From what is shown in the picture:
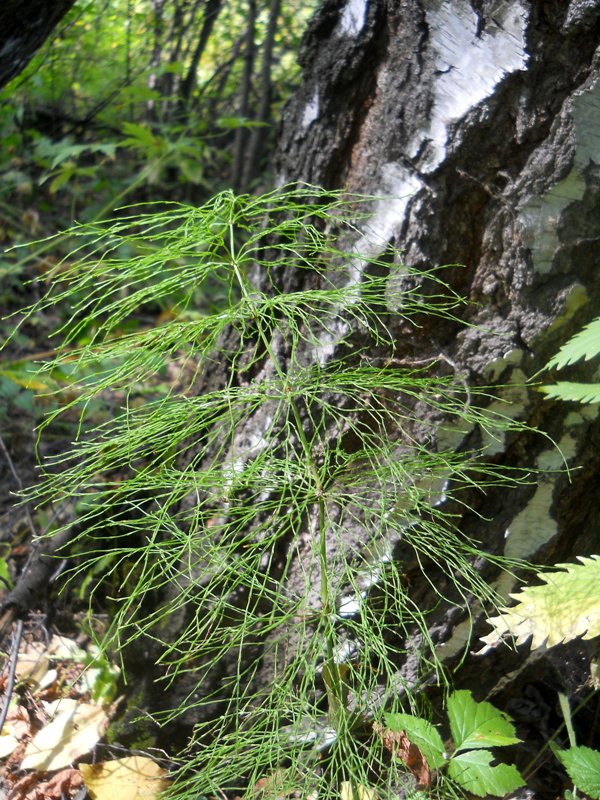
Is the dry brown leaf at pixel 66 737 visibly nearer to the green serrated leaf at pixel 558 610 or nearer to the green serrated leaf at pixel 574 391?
the green serrated leaf at pixel 558 610

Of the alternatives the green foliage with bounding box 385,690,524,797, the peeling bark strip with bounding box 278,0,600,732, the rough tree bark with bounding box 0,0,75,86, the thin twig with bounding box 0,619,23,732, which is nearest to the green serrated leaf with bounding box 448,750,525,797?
the green foliage with bounding box 385,690,524,797

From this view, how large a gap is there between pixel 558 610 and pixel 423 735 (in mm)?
415

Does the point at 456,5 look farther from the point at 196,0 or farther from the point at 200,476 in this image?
the point at 196,0

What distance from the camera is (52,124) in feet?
12.6

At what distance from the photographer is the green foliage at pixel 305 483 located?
1321 millimetres

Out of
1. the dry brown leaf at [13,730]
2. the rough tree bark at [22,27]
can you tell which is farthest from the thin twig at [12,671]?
the rough tree bark at [22,27]

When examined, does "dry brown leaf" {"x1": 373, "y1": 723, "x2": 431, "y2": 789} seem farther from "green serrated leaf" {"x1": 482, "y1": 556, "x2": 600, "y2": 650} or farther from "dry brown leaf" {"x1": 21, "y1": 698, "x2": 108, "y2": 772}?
"dry brown leaf" {"x1": 21, "y1": 698, "x2": 108, "y2": 772}

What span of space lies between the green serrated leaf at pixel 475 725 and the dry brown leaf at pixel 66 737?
0.91m

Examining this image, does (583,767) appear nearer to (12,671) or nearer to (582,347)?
(582,347)

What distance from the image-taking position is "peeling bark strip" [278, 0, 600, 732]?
1423 mm

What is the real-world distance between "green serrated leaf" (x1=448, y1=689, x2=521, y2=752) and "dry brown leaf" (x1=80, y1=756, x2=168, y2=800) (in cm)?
70

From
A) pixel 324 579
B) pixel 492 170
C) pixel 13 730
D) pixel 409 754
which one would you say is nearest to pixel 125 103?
pixel 492 170

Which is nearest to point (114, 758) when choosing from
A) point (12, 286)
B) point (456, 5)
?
point (456, 5)

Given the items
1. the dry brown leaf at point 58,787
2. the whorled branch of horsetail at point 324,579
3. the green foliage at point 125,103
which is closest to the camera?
the whorled branch of horsetail at point 324,579
